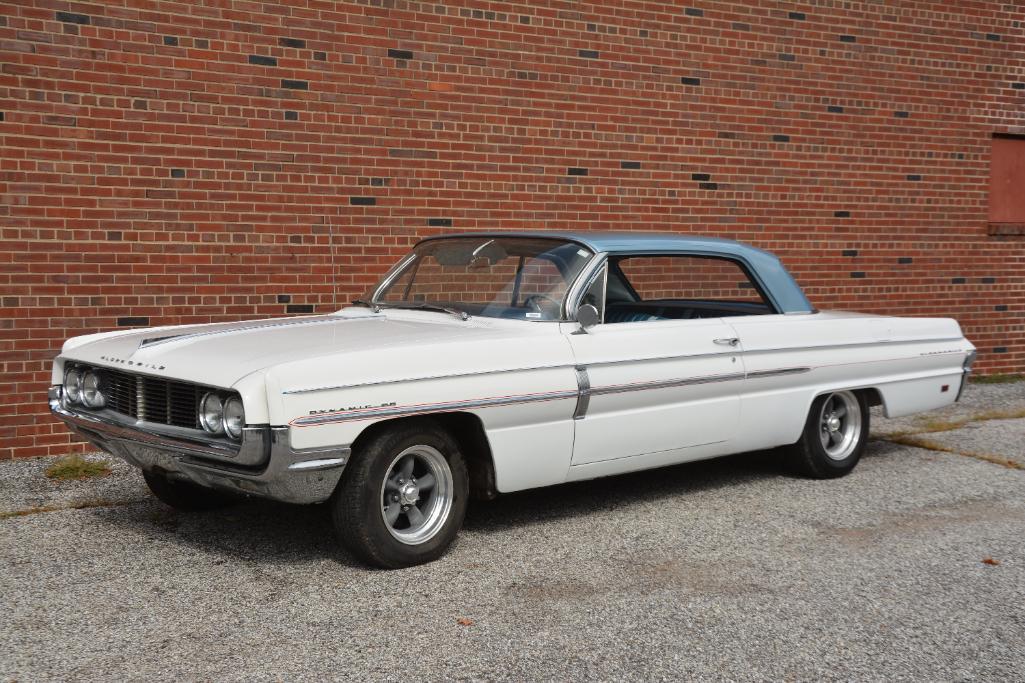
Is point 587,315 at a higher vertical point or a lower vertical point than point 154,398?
higher

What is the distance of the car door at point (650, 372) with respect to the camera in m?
5.25

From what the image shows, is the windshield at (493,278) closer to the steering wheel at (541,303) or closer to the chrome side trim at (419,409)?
the steering wheel at (541,303)

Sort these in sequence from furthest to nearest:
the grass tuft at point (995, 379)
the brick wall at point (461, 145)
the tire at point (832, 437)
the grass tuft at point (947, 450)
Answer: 1. the grass tuft at point (995, 379)
2. the grass tuft at point (947, 450)
3. the brick wall at point (461, 145)
4. the tire at point (832, 437)

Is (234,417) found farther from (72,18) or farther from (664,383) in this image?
(72,18)

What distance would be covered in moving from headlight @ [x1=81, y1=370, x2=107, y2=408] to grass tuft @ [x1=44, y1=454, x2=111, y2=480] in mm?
1570

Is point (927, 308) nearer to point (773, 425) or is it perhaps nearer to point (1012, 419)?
point (1012, 419)

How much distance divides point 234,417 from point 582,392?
65.8 inches

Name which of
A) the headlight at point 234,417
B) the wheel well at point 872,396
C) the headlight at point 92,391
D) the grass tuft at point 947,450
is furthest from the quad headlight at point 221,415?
the grass tuft at point 947,450

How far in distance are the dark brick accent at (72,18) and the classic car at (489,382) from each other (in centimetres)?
245

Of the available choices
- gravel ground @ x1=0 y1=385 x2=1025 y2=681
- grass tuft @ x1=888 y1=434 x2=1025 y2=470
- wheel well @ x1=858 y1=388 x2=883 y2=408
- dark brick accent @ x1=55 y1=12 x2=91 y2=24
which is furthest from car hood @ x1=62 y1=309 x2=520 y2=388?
grass tuft @ x1=888 y1=434 x2=1025 y2=470

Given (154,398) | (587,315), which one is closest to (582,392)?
(587,315)

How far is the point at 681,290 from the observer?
20.8ft

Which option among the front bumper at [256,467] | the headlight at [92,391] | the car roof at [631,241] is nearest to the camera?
the front bumper at [256,467]

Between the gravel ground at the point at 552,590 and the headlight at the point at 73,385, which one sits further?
the headlight at the point at 73,385
